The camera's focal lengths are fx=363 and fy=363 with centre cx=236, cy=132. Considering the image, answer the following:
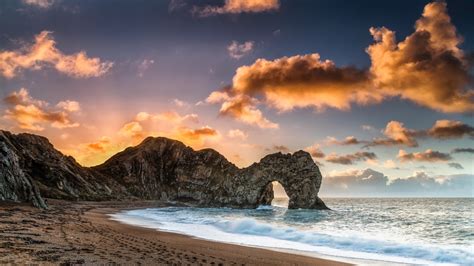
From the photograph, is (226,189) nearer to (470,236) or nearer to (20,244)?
(470,236)

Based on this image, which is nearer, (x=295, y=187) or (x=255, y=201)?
(x=295, y=187)

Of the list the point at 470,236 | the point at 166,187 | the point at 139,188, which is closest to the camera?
the point at 470,236

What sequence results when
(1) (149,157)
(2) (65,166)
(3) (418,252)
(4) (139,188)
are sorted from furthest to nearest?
(1) (149,157) < (4) (139,188) < (2) (65,166) < (3) (418,252)

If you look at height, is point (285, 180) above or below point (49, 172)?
above

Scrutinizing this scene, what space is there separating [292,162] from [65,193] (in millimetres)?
61219

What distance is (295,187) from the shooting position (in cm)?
9894

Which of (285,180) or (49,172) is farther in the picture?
(285,180)

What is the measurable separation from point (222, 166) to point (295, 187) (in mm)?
76797

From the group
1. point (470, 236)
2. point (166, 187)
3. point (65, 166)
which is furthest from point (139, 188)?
point (470, 236)

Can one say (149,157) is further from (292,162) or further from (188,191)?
(292,162)

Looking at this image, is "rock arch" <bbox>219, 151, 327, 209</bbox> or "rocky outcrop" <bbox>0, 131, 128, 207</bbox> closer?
"rocky outcrop" <bbox>0, 131, 128, 207</bbox>

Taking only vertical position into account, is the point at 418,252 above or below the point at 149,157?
below

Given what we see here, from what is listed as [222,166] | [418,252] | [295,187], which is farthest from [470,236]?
[222,166]

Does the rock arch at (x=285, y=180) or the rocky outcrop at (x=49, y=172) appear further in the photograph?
the rock arch at (x=285, y=180)
